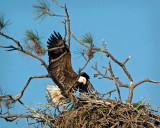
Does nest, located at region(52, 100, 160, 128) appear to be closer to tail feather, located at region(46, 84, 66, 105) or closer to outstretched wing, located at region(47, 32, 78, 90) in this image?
tail feather, located at region(46, 84, 66, 105)

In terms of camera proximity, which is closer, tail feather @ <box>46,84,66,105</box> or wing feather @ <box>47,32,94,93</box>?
tail feather @ <box>46,84,66,105</box>

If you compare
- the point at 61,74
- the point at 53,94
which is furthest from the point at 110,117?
the point at 61,74

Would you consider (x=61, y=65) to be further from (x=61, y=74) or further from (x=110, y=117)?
(x=110, y=117)

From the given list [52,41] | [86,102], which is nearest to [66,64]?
[52,41]

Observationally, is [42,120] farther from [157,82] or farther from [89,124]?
[157,82]

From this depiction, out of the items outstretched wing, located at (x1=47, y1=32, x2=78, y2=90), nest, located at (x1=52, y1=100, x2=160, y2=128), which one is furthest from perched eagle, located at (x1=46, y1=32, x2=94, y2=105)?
nest, located at (x1=52, y1=100, x2=160, y2=128)

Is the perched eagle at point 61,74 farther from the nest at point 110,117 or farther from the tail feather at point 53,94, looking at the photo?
the nest at point 110,117
